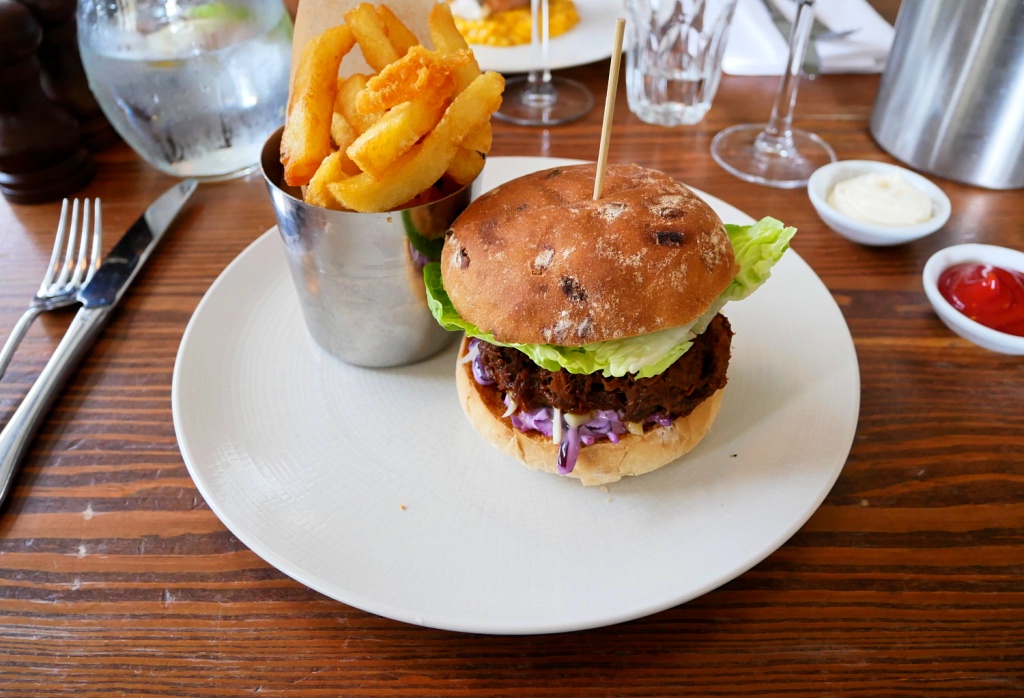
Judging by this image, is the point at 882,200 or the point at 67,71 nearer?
the point at 882,200

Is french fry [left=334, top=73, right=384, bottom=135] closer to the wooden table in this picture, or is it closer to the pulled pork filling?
the pulled pork filling

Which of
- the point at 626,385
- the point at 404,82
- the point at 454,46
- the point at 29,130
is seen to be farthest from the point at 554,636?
the point at 29,130

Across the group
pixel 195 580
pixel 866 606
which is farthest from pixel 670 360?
pixel 195 580

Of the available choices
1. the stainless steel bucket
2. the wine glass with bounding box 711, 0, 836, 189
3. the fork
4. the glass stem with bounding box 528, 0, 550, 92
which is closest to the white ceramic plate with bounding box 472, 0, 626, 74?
the glass stem with bounding box 528, 0, 550, 92

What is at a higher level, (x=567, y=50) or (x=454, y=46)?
(x=454, y=46)

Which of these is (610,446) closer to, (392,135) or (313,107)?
(392,135)

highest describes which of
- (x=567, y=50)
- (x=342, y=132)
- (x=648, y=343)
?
(x=342, y=132)

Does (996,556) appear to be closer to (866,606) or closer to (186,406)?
(866,606)
